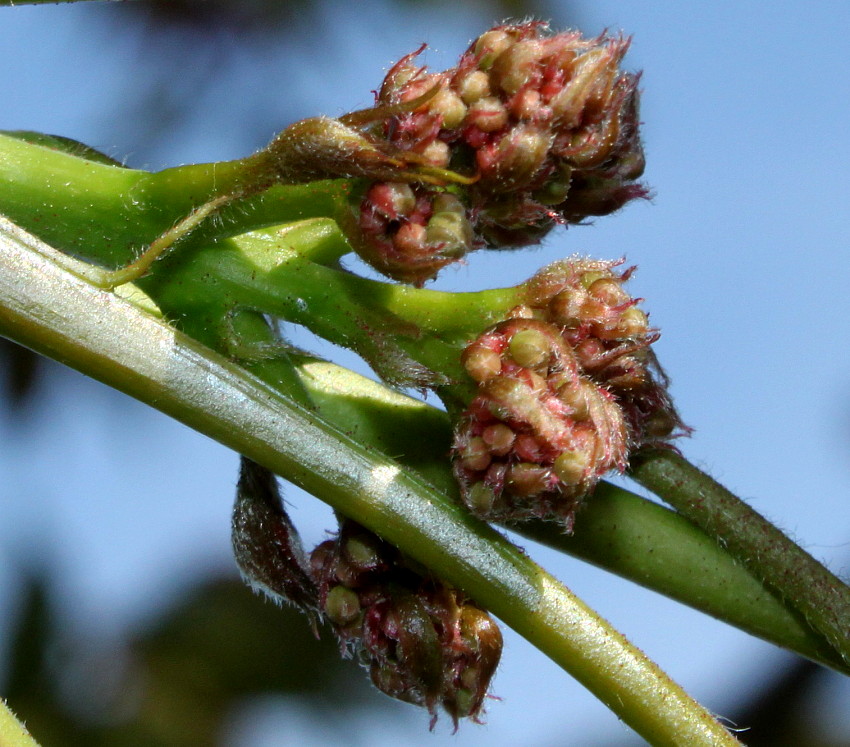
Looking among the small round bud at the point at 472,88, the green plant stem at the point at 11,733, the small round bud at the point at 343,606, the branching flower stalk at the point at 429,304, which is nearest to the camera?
the green plant stem at the point at 11,733

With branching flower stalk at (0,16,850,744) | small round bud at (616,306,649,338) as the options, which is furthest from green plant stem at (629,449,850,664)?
small round bud at (616,306,649,338)

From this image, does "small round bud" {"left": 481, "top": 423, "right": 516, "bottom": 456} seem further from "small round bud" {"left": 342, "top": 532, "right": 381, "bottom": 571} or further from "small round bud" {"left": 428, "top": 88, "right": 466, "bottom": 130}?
"small round bud" {"left": 428, "top": 88, "right": 466, "bottom": 130}

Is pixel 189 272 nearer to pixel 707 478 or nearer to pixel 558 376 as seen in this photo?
pixel 558 376

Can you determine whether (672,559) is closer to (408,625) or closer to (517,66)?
(408,625)

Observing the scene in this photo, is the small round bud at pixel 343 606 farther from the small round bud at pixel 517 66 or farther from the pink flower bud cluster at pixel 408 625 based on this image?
the small round bud at pixel 517 66

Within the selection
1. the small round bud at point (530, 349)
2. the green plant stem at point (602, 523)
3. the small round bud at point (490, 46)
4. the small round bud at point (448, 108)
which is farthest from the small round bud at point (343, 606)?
the small round bud at point (490, 46)

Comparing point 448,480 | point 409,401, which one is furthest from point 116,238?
point 448,480

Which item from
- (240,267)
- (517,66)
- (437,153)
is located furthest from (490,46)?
(240,267)
